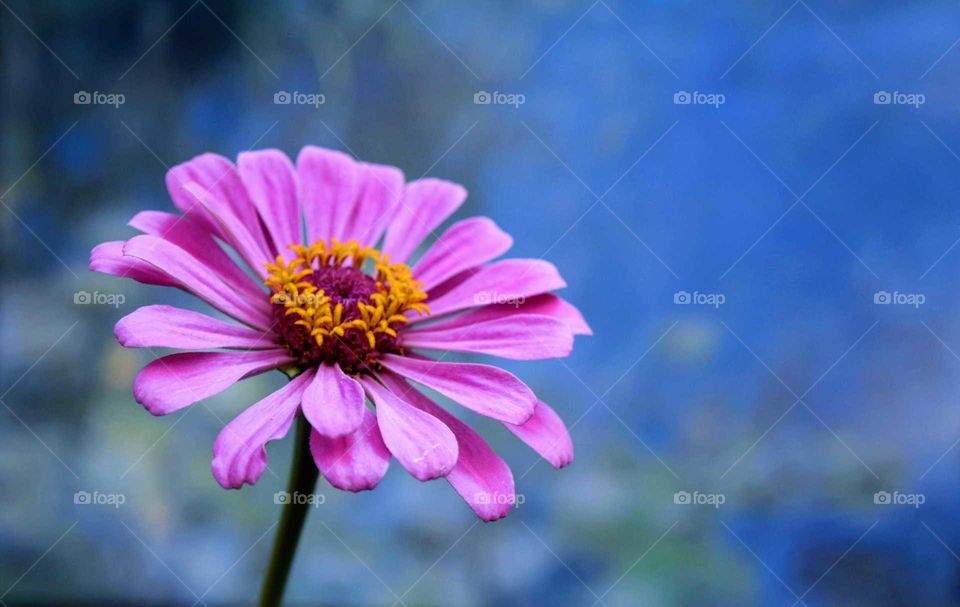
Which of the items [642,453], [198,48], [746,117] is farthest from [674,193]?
[198,48]

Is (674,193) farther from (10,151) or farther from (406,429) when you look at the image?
(10,151)

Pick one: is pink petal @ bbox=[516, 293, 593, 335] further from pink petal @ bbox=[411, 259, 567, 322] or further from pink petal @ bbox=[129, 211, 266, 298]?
pink petal @ bbox=[129, 211, 266, 298]

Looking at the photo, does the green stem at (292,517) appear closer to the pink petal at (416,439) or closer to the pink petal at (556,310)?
the pink petal at (416,439)

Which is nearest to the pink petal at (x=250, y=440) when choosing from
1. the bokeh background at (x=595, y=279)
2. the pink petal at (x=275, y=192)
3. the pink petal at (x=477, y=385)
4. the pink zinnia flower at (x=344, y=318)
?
the pink zinnia flower at (x=344, y=318)

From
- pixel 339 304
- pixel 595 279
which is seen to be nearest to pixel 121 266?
pixel 339 304

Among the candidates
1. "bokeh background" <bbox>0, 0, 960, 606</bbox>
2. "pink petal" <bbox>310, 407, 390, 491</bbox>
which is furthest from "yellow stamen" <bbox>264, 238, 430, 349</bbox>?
"bokeh background" <bbox>0, 0, 960, 606</bbox>

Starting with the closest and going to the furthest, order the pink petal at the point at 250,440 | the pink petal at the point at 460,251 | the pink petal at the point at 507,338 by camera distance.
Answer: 1. the pink petal at the point at 250,440
2. the pink petal at the point at 507,338
3. the pink petal at the point at 460,251

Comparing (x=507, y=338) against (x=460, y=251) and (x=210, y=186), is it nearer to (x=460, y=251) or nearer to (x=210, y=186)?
(x=460, y=251)
